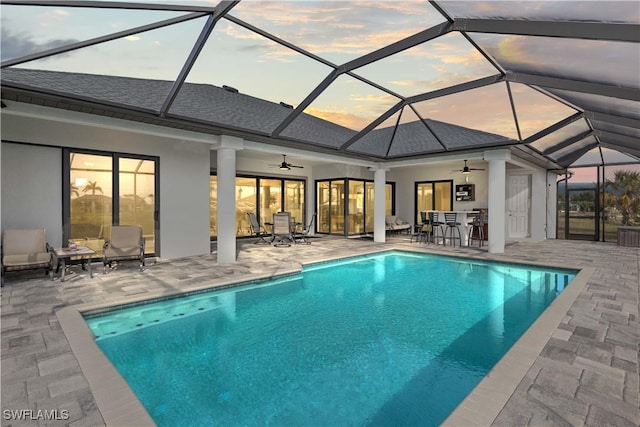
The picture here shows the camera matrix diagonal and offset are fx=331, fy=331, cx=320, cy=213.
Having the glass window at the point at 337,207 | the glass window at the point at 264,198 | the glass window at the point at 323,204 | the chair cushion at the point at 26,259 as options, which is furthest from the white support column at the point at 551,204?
the chair cushion at the point at 26,259

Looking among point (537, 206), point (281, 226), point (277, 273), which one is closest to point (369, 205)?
point (281, 226)

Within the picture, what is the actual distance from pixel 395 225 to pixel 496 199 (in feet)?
18.0

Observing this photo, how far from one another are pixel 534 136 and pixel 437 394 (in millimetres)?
7720

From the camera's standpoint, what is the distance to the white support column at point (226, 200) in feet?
26.1

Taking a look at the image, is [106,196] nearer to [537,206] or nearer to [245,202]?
[245,202]

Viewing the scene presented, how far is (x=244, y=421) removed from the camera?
2596mm

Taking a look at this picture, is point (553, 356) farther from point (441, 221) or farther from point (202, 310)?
point (441, 221)

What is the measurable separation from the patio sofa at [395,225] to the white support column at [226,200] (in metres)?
7.89

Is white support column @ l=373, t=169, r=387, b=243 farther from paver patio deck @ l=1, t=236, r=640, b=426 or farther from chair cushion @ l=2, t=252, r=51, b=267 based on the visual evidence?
chair cushion @ l=2, t=252, r=51, b=267

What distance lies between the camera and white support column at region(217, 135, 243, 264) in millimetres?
7965

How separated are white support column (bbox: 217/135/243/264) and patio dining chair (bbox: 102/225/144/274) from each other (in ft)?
5.57

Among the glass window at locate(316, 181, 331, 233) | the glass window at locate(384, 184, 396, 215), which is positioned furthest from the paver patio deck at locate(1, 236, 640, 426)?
the glass window at locate(384, 184, 396, 215)

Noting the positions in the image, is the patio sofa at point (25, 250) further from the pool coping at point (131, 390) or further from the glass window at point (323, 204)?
the glass window at point (323, 204)

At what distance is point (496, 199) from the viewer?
9.65 meters
